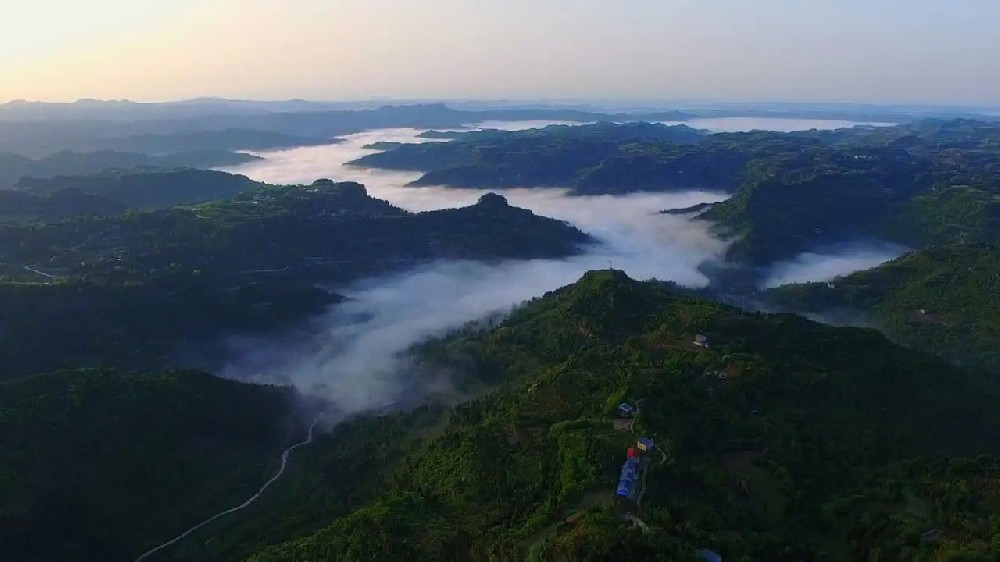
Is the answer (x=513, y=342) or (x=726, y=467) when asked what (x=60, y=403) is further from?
(x=726, y=467)

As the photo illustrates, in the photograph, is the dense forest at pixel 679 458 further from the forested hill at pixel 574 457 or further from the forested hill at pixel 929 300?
the forested hill at pixel 929 300

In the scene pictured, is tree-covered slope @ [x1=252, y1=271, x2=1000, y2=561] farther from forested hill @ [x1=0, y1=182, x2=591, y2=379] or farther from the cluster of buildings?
forested hill @ [x1=0, y1=182, x2=591, y2=379]

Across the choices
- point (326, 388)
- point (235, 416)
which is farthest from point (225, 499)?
point (326, 388)

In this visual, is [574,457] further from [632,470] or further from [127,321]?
[127,321]

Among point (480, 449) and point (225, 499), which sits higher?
point (480, 449)

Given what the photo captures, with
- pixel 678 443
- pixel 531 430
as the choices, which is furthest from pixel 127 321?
pixel 678 443

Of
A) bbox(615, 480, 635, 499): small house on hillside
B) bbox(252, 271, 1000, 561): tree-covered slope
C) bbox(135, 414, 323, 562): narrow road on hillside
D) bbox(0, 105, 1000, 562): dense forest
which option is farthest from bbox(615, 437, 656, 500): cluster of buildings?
bbox(135, 414, 323, 562): narrow road on hillside
